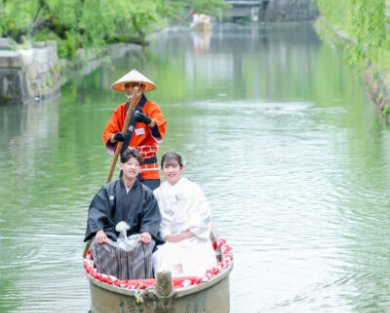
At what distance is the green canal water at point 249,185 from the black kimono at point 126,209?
88cm

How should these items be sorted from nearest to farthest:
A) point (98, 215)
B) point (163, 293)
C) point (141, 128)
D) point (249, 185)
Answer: point (163, 293) → point (98, 215) → point (141, 128) → point (249, 185)

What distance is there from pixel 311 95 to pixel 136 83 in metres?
18.1

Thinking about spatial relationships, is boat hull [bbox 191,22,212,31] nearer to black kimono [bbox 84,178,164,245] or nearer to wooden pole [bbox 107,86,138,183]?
wooden pole [bbox 107,86,138,183]

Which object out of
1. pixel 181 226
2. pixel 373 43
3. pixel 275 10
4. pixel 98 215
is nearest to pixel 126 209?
pixel 98 215

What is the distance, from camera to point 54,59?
2962 cm

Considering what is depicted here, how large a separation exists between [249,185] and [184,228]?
6.04 m

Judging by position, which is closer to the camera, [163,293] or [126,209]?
[163,293]

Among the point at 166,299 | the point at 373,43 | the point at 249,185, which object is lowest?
the point at 249,185

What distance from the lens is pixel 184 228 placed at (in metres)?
8.76

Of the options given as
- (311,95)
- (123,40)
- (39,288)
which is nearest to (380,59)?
(311,95)

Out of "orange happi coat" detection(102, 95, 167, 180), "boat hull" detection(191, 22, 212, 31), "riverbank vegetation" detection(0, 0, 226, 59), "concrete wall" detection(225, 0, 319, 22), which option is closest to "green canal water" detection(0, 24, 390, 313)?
"orange happi coat" detection(102, 95, 167, 180)

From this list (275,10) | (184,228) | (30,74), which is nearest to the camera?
(184,228)

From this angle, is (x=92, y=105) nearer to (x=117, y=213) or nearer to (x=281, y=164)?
(x=281, y=164)

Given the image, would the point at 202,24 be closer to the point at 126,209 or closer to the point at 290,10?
the point at 290,10
